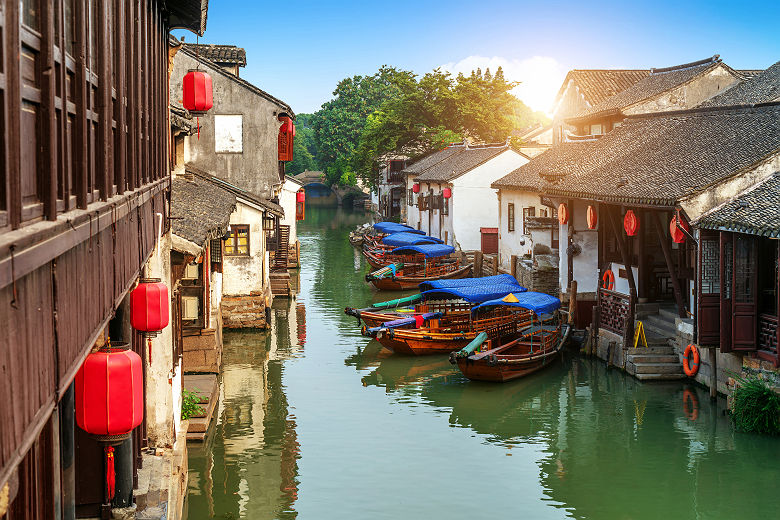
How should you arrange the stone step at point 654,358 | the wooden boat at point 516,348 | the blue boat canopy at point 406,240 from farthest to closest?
the blue boat canopy at point 406,240
the stone step at point 654,358
the wooden boat at point 516,348

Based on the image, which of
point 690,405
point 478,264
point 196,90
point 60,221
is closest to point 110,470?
point 60,221

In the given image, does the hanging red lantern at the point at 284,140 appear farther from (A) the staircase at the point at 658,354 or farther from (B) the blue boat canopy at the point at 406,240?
(A) the staircase at the point at 658,354

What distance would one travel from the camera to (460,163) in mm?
41188

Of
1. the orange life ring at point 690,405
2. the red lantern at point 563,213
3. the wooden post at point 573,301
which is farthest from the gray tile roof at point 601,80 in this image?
the orange life ring at point 690,405

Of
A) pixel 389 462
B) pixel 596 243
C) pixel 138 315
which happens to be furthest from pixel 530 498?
pixel 596 243

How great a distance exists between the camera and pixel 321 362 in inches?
842

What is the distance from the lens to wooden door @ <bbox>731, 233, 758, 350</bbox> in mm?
14844

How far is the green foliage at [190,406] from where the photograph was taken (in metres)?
14.5

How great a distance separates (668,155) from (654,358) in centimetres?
445

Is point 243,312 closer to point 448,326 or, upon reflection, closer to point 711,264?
point 448,326

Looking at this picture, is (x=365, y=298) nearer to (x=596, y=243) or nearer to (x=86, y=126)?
(x=596, y=243)

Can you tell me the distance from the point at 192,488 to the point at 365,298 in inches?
729

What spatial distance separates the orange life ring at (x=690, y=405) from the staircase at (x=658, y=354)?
31.3 inches

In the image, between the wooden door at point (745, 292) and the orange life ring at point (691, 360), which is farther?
the orange life ring at point (691, 360)
